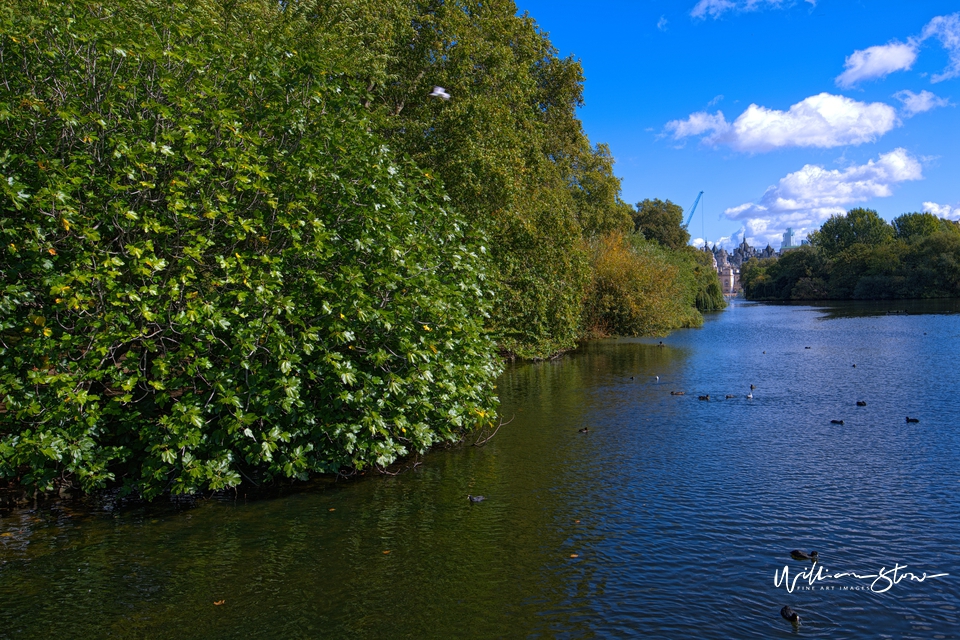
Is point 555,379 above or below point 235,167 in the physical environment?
below

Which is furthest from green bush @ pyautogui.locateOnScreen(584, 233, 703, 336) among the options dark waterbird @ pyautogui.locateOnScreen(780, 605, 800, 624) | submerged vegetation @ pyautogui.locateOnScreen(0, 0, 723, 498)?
dark waterbird @ pyautogui.locateOnScreen(780, 605, 800, 624)

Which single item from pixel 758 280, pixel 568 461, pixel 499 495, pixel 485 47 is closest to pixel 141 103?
pixel 499 495

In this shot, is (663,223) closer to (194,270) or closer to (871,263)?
(871,263)

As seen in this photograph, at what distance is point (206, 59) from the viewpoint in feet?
49.3

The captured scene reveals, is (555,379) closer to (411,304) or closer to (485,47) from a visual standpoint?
(485,47)

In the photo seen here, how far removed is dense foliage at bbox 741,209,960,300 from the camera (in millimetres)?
129625

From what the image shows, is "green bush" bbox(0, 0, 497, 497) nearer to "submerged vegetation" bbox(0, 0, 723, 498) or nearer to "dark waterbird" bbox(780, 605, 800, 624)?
"submerged vegetation" bbox(0, 0, 723, 498)

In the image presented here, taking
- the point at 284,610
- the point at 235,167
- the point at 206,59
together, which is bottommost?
the point at 284,610

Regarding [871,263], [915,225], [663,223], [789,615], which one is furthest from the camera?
[915,225]

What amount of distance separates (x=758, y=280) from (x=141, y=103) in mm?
202117

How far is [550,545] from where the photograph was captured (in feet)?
39.1
